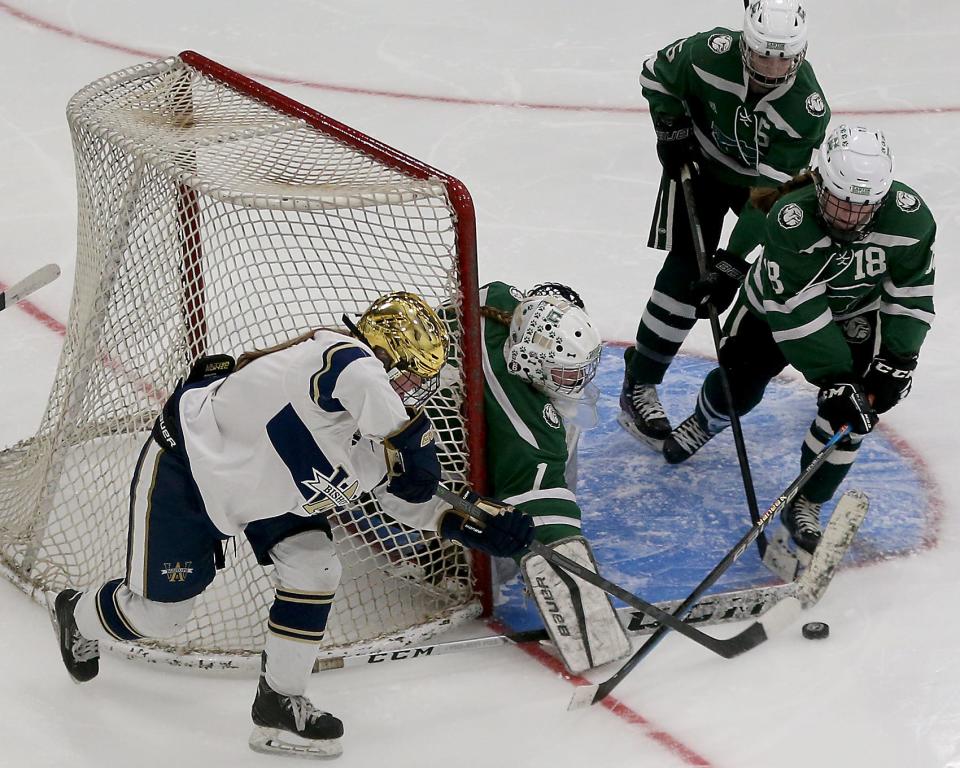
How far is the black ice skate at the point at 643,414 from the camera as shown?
376cm

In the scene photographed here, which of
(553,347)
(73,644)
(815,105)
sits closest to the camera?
(73,644)

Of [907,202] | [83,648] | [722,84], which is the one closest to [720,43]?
[722,84]

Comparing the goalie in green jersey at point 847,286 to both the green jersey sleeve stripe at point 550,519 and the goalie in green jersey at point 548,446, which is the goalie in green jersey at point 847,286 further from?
the green jersey sleeve stripe at point 550,519

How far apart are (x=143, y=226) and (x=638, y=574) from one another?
4.50 feet

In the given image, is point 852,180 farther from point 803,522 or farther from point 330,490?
point 330,490

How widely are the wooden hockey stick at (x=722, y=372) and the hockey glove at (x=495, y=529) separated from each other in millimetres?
745

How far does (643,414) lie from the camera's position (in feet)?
12.5

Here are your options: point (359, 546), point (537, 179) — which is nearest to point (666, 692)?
point (359, 546)

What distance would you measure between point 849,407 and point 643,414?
0.80 metres

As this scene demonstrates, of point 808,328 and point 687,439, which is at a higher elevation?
point 808,328

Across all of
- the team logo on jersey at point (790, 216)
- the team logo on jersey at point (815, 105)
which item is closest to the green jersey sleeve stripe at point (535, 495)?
the team logo on jersey at point (790, 216)

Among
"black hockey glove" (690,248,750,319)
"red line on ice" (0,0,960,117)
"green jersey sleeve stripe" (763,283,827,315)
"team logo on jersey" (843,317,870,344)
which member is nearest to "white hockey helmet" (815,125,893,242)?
"green jersey sleeve stripe" (763,283,827,315)

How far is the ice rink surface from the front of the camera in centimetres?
272

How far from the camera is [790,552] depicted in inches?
128
